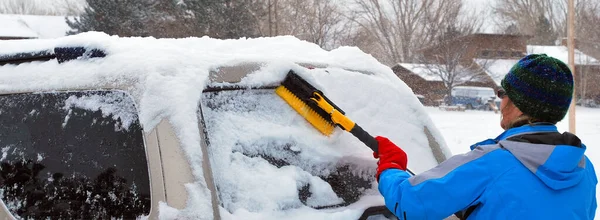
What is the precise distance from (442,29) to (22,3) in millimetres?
50175

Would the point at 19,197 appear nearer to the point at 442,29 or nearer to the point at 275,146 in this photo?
the point at 275,146

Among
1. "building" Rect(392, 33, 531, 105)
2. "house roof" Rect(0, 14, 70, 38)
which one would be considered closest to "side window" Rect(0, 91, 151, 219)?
"building" Rect(392, 33, 531, 105)

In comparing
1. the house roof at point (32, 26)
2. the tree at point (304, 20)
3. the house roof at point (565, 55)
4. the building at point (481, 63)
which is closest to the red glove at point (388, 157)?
the tree at point (304, 20)

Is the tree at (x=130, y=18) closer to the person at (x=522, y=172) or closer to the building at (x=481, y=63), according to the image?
the building at (x=481, y=63)

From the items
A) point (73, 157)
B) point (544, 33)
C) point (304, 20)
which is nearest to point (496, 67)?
point (544, 33)

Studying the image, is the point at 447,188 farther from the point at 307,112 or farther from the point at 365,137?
the point at 307,112

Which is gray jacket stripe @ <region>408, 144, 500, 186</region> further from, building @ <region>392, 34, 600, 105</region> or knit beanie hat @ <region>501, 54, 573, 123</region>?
building @ <region>392, 34, 600, 105</region>

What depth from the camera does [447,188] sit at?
1794 mm

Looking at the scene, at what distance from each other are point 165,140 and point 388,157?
0.86m

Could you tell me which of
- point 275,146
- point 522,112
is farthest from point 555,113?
point 275,146

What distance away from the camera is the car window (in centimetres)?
201

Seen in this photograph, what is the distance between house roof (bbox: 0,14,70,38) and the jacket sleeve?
42951 millimetres

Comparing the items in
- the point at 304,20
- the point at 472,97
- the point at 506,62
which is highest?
the point at 304,20

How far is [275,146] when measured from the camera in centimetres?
220
